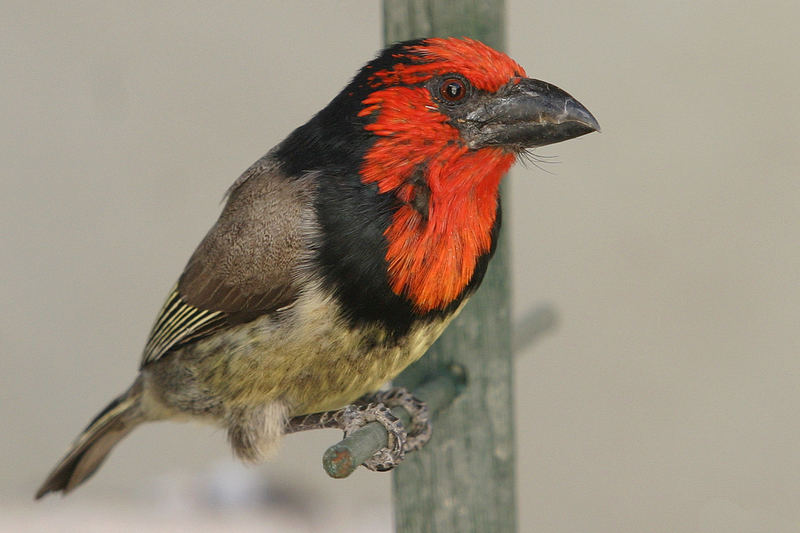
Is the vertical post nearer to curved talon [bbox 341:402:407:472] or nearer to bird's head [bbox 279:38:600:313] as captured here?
curved talon [bbox 341:402:407:472]

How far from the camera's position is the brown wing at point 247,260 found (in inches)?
88.6

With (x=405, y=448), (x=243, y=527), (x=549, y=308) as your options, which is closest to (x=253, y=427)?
(x=405, y=448)

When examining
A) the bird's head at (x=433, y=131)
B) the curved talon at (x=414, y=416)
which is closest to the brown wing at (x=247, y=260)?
the bird's head at (x=433, y=131)

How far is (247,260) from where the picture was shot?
2.38m

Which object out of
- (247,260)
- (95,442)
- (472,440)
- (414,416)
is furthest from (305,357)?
(95,442)

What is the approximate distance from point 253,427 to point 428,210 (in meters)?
0.78

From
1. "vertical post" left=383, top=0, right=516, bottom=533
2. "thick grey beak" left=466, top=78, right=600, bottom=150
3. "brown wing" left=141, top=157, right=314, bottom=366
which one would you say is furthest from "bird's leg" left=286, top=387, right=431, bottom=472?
"thick grey beak" left=466, top=78, right=600, bottom=150

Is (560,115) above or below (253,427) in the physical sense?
above

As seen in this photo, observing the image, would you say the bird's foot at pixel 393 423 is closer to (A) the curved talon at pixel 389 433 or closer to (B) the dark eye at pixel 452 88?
(A) the curved talon at pixel 389 433

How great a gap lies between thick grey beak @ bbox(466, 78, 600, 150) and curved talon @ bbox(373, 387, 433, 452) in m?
0.83

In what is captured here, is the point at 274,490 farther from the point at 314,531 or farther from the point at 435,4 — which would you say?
the point at 435,4

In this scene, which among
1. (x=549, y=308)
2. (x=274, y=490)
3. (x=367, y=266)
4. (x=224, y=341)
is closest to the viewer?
(x=367, y=266)

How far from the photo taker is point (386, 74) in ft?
7.16

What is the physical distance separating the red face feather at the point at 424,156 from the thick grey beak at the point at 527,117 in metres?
0.03
